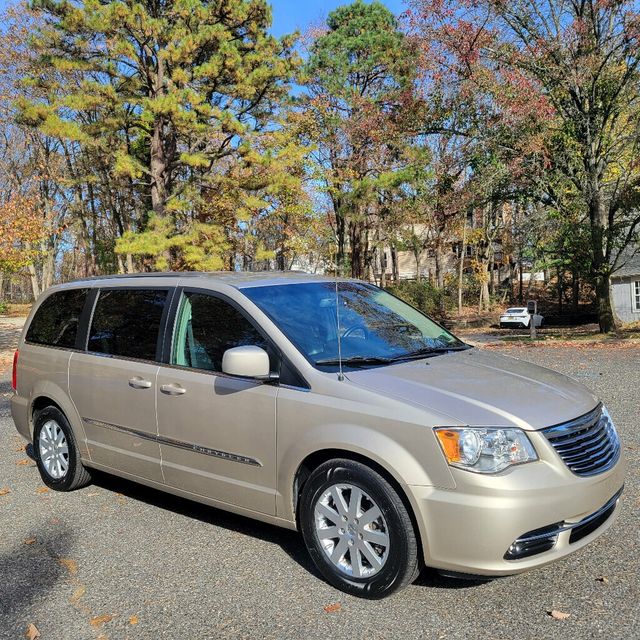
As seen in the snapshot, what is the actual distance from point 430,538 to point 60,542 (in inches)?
105

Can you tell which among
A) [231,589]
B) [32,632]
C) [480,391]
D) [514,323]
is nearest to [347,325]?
[480,391]

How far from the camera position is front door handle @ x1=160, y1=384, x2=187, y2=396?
13.6ft

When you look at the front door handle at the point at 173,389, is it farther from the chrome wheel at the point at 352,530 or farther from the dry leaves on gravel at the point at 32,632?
the dry leaves on gravel at the point at 32,632

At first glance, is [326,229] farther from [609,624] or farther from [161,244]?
[609,624]

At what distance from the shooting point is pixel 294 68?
22469 mm

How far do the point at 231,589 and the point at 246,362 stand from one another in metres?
1.28

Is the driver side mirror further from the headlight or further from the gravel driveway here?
the gravel driveway

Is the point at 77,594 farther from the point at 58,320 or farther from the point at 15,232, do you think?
the point at 15,232

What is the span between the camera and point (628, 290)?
32.2 m

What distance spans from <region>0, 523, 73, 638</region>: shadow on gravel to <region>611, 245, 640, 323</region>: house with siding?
3199cm

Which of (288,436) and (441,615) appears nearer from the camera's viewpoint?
(441,615)

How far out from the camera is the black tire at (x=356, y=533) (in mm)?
3180

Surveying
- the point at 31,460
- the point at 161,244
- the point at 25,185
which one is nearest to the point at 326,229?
the point at 25,185

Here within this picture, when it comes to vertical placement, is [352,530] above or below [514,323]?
above
